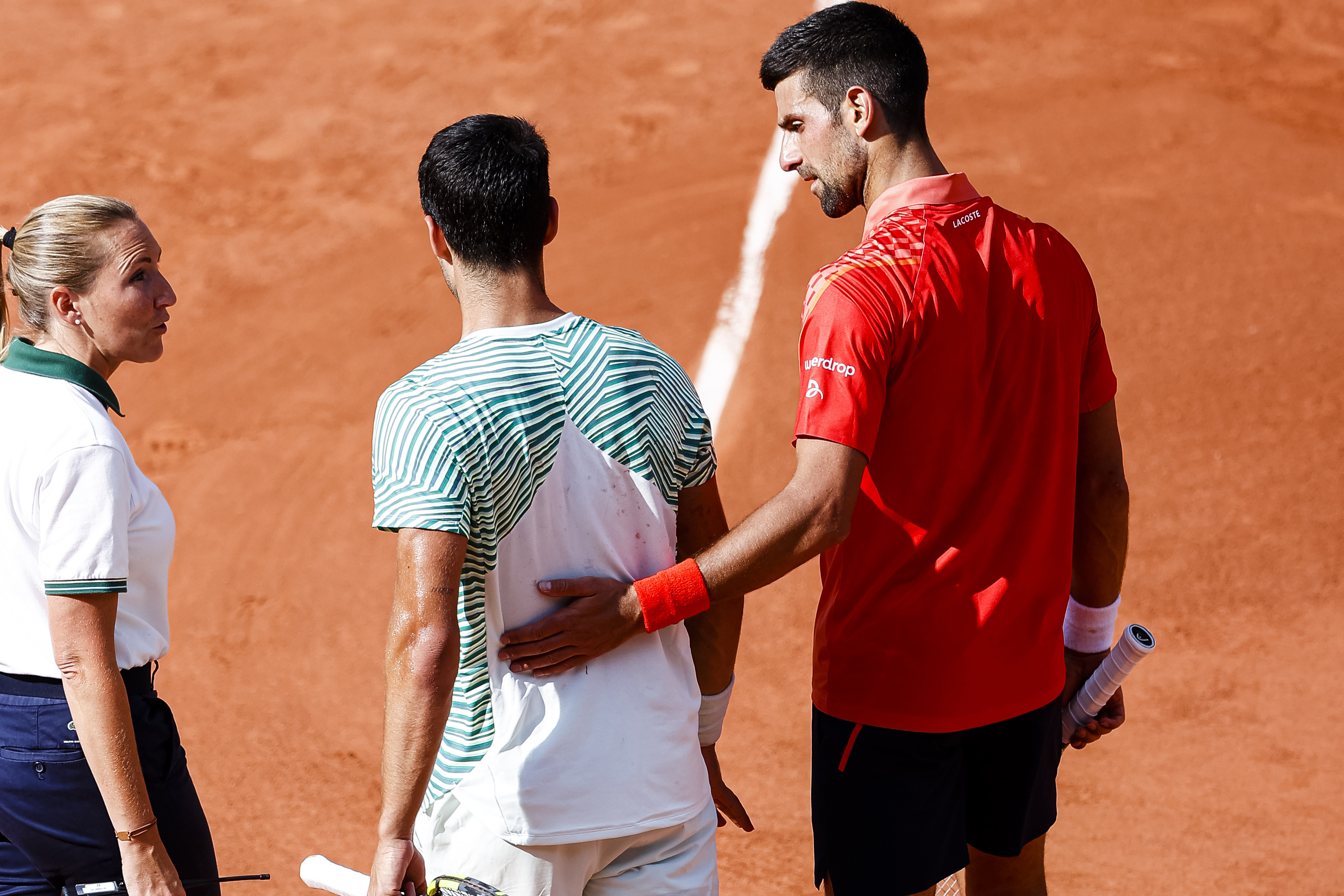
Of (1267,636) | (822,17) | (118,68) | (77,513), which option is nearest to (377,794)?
(77,513)

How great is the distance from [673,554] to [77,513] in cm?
111

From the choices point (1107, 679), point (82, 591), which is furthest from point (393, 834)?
point (1107, 679)

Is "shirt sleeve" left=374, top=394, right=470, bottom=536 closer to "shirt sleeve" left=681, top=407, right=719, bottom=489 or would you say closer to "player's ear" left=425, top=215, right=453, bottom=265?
"player's ear" left=425, top=215, right=453, bottom=265

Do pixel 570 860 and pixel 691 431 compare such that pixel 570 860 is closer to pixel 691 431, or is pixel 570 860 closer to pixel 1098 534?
pixel 691 431

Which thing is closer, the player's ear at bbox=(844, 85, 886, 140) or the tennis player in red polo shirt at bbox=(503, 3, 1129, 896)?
the tennis player in red polo shirt at bbox=(503, 3, 1129, 896)

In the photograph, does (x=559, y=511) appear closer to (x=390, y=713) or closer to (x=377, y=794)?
(x=390, y=713)

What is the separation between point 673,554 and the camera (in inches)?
91.4

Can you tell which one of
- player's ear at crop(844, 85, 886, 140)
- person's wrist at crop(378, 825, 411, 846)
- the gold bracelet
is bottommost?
the gold bracelet

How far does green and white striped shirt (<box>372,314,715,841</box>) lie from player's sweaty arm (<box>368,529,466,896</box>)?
0.20 ft

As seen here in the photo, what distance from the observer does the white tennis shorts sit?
2.13 m

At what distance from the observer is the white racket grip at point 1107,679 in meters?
2.86

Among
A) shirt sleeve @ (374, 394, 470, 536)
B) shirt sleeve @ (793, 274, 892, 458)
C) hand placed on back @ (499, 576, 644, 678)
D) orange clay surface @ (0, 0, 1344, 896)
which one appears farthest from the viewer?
orange clay surface @ (0, 0, 1344, 896)

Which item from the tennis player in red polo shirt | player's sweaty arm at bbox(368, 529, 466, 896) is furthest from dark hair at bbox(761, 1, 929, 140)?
player's sweaty arm at bbox(368, 529, 466, 896)

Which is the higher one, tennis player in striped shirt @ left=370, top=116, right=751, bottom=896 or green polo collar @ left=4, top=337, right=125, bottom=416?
green polo collar @ left=4, top=337, right=125, bottom=416
